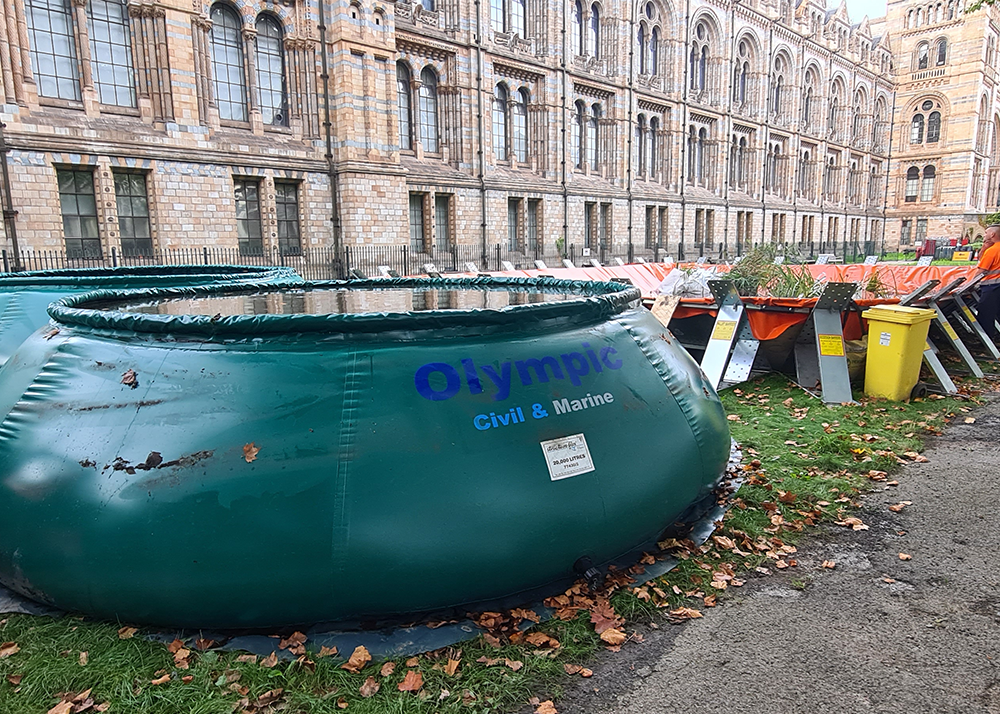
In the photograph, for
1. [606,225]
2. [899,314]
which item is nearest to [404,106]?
[606,225]

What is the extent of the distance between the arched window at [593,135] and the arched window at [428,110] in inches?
385

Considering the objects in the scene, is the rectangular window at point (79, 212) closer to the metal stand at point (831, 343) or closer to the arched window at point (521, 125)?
the arched window at point (521, 125)

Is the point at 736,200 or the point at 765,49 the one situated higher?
the point at 765,49

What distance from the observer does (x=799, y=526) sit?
4379mm

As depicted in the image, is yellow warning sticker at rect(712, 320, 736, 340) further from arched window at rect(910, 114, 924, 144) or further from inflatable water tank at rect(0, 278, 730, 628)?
arched window at rect(910, 114, 924, 144)

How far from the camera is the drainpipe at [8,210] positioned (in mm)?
16156

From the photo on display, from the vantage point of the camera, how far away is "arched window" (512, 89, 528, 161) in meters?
28.8

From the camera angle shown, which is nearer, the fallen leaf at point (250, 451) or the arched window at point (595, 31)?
the fallen leaf at point (250, 451)

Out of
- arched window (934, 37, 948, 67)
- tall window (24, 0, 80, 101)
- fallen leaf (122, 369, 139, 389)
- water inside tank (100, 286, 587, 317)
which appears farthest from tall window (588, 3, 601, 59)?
arched window (934, 37, 948, 67)

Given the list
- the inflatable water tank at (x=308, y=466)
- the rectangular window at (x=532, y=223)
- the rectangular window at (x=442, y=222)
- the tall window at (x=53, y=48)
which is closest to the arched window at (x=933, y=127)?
the rectangular window at (x=532, y=223)

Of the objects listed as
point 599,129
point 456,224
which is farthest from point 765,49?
point 456,224

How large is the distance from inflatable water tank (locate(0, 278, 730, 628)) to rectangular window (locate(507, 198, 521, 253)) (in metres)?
25.6

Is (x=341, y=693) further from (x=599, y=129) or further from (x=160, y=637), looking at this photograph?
(x=599, y=129)

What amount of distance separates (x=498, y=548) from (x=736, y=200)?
44.5m
